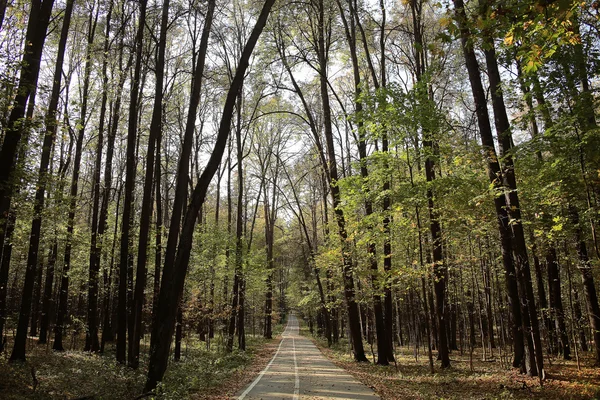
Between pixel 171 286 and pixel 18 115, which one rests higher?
pixel 18 115

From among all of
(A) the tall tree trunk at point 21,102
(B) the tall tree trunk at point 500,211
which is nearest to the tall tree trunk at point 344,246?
(B) the tall tree trunk at point 500,211

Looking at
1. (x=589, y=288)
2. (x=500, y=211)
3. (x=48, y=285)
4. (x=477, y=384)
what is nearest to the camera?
(x=477, y=384)

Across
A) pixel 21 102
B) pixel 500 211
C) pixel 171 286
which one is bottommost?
pixel 171 286

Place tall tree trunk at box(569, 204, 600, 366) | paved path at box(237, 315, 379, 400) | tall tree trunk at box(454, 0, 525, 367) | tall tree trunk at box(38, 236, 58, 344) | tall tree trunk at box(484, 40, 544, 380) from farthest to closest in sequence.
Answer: tall tree trunk at box(38, 236, 58, 344) → tall tree trunk at box(569, 204, 600, 366) → tall tree trunk at box(454, 0, 525, 367) → tall tree trunk at box(484, 40, 544, 380) → paved path at box(237, 315, 379, 400)

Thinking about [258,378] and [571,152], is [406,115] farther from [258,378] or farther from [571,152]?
[258,378]

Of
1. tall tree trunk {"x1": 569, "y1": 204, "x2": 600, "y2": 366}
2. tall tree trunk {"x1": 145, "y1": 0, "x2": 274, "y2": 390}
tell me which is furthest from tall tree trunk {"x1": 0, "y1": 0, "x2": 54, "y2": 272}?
tall tree trunk {"x1": 569, "y1": 204, "x2": 600, "y2": 366}

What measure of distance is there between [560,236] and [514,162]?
9.86 ft

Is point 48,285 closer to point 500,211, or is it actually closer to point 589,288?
point 500,211

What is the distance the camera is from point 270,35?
1936 cm

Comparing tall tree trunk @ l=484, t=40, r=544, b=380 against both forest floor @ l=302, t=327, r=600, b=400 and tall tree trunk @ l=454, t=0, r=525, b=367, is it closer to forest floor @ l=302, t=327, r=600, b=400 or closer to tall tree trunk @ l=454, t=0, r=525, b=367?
tall tree trunk @ l=454, t=0, r=525, b=367

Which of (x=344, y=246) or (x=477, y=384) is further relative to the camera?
(x=344, y=246)

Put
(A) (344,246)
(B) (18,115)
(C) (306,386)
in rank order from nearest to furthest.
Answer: (B) (18,115)
(C) (306,386)
(A) (344,246)

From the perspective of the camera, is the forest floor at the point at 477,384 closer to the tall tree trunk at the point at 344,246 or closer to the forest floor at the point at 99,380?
the tall tree trunk at the point at 344,246

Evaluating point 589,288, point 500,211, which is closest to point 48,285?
point 500,211
